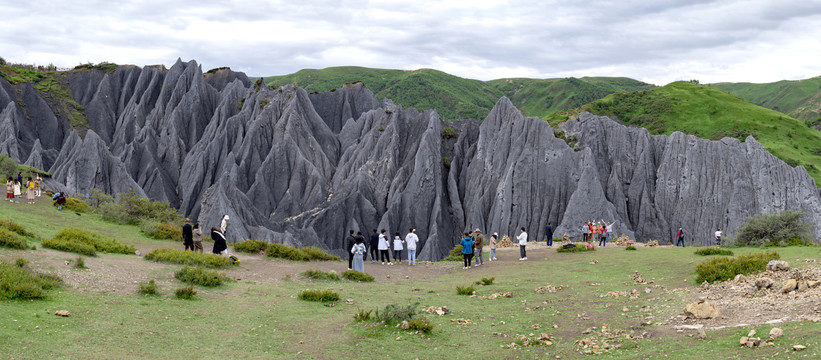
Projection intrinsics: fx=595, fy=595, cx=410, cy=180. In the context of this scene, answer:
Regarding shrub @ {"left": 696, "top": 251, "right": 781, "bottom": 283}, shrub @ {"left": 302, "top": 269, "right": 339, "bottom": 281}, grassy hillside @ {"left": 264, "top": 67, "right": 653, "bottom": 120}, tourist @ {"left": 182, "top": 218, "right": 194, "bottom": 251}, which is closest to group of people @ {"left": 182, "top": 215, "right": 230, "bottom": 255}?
tourist @ {"left": 182, "top": 218, "right": 194, "bottom": 251}

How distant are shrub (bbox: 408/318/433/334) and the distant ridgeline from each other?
39334 mm

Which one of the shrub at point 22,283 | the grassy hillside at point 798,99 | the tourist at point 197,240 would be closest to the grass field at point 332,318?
the shrub at point 22,283

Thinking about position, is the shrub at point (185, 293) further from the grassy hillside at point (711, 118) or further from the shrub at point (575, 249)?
the grassy hillside at point (711, 118)

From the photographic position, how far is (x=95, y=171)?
228 ft

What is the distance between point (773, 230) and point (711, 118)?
69383 mm

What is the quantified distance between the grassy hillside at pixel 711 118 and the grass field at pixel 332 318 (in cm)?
6911

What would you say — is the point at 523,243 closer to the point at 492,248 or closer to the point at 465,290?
the point at 492,248

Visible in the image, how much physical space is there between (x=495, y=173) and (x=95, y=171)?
4635 cm

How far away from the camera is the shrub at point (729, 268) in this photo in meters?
17.3

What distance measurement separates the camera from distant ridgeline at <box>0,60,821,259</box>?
54.7 meters

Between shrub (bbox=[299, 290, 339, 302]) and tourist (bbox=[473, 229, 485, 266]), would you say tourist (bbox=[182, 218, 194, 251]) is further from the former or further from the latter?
tourist (bbox=[473, 229, 485, 266])

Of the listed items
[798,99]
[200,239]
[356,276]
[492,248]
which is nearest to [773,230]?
[492,248]

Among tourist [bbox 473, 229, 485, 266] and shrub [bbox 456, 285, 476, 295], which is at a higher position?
tourist [bbox 473, 229, 485, 266]

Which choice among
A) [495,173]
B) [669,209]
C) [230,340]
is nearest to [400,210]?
[495,173]
